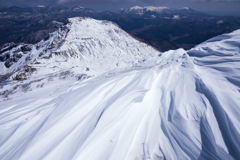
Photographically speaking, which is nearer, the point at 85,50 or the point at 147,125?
the point at 147,125

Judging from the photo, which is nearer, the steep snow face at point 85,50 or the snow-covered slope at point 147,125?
the snow-covered slope at point 147,125

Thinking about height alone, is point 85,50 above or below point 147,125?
below

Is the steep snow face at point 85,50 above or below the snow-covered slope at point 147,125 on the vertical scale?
below

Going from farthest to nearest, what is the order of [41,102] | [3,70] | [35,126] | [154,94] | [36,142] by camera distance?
[3,70]
[41,102]
[154,94]
[35,126]
[36,142]

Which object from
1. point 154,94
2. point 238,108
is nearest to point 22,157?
point 154,94

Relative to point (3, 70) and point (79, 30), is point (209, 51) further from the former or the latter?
point (3, 70)
